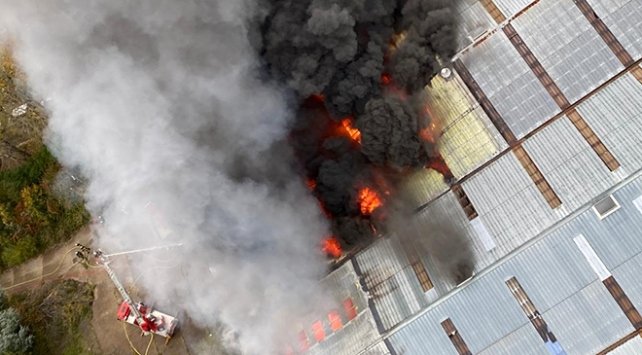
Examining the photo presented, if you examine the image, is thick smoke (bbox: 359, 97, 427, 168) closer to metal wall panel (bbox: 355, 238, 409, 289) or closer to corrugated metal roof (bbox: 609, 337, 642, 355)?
metal wall panel (bbox: 355, 238, 409, 289)

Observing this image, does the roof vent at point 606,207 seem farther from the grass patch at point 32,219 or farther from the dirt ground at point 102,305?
the grass patch at point 32,219

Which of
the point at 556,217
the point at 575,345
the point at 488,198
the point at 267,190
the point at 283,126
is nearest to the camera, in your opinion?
the point at 575,345

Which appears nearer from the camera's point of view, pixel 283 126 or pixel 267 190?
pixel 267 190

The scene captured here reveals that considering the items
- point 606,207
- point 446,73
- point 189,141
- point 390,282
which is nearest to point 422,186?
point 390,282

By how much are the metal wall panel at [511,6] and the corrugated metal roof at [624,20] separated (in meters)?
3.56

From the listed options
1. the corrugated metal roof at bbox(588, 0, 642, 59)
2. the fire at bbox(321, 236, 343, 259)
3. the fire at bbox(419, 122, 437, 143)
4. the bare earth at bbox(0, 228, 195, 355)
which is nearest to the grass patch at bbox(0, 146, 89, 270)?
the bare earth at bbox(0, 228, 195, 355)

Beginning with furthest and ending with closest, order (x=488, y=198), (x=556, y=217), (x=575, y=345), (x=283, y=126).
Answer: (x=283, y=126) < (x=488, y=198) < (x=556, y=217) < (x=575, y=345)

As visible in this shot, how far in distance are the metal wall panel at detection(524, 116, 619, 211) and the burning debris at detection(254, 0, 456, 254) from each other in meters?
5.11

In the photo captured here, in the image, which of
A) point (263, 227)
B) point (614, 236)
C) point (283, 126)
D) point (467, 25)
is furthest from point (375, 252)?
point (467, 25)

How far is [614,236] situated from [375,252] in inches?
483

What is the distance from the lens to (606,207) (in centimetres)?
2716

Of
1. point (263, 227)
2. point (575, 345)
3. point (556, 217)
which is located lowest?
point (575, 345)

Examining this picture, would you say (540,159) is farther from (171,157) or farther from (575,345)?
(171,157)

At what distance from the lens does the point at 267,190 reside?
105 ft
